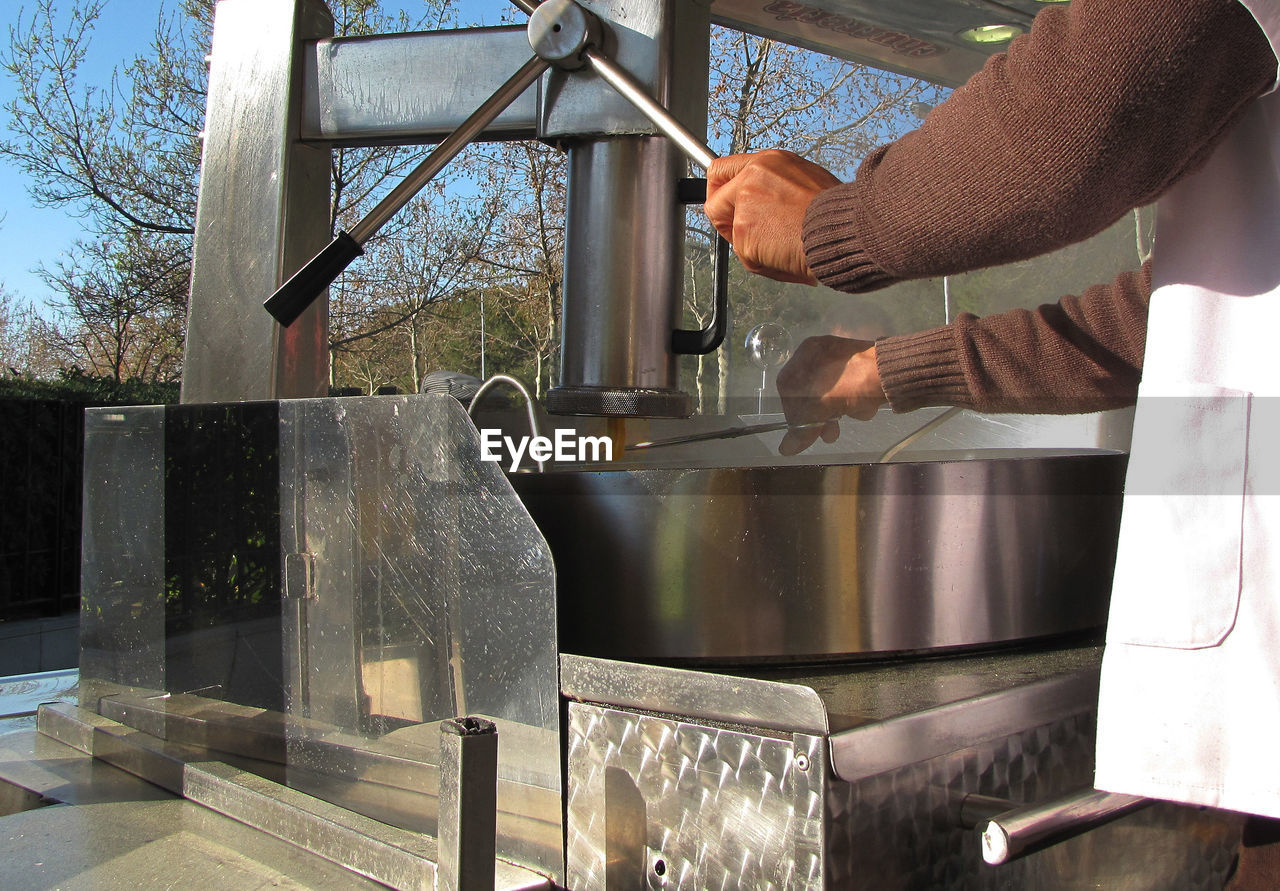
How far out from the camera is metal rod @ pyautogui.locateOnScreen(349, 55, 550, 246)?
35.0 inches

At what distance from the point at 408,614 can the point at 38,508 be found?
488 centimetres

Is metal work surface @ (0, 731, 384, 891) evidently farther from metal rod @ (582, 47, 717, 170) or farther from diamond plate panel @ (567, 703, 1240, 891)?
metal rod @ (582, 47, 717, 170)

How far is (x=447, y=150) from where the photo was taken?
0.89m

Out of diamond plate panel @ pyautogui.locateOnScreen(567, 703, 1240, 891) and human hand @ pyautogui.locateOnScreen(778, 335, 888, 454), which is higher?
human hand @ pyautogui.locateOnScreen(778, 335, 888, 454)

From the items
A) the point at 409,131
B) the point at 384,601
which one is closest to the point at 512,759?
the point at 384,601

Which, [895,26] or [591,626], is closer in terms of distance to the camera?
[591,626]

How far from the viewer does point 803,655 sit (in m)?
0.72

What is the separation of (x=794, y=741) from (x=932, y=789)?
12cm

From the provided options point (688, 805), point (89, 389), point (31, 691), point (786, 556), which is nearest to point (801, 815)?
point (688, 805)

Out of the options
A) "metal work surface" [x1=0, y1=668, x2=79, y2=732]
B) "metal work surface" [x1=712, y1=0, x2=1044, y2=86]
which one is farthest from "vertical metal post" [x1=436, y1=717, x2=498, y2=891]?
"metal work surface" [x1=712, y1=0, x2=1044, y2=86]

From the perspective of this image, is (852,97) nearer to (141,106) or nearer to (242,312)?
(242,312)

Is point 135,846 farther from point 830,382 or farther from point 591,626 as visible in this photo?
point 830,382

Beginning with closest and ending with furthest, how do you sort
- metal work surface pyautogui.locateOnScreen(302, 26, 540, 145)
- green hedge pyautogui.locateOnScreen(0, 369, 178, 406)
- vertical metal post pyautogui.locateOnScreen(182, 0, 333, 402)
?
1. metal work surface pyautogui.locateOnScreen(302, 26, 540, 145)
2. vertical metal post pyautogui.locateOnScreen(182, 0, 333, 402)
3. green hedge pyautogui.locateOnScreen(0, 369, 178, 406)

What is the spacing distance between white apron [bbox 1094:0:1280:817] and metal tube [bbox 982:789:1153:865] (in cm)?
2
